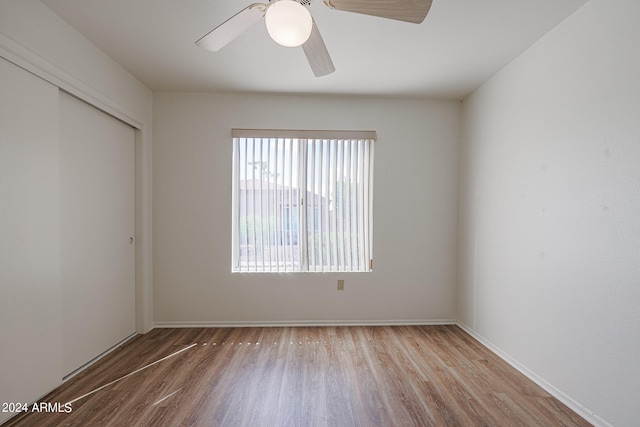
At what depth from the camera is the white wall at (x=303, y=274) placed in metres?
3.04

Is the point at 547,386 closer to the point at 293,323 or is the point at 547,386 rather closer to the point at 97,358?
the point at 293,323

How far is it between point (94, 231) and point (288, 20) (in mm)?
2260

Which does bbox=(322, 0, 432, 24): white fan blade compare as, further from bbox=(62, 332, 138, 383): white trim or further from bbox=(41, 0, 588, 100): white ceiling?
bbox=(62, 332, 138, 383): white trim

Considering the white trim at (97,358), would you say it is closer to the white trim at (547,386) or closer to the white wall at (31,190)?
the white wall at (31,190)

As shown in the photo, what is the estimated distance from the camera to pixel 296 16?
1.17 meters

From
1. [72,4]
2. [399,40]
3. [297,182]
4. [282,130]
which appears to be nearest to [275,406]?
[297,182]

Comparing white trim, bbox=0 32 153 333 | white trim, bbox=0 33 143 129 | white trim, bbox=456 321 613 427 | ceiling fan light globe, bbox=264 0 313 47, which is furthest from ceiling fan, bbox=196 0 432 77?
white trim, bbox=456 321 613 427

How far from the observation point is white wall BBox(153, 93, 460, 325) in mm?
3035

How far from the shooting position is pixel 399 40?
2088mm

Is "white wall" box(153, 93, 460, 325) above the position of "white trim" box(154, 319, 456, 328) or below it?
above

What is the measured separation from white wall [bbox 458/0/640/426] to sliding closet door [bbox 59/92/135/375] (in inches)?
136

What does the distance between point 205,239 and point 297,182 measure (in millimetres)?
1191

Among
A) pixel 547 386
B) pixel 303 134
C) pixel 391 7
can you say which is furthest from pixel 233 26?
pixel 547 386

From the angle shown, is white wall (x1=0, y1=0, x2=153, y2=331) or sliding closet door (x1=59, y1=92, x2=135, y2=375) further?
sliding closet door (x1=59, y1=92, x2=135, y2=375)
